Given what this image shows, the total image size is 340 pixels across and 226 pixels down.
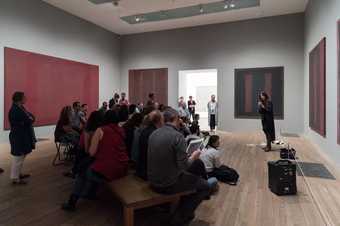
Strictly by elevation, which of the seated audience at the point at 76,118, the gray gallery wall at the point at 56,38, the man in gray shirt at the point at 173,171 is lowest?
the man in gray shirt at the point at 173,171

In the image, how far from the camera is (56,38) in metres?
9.06

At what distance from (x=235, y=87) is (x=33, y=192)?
29.2 ft

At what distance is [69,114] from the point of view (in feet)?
16.6

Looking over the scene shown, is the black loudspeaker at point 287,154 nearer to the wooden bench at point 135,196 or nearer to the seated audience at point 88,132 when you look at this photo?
the wooden bench at point 135,196

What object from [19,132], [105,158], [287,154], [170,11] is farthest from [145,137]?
[170,11]

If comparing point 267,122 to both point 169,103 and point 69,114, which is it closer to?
point 69,114

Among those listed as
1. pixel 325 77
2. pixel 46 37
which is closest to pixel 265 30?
pixel 325 77

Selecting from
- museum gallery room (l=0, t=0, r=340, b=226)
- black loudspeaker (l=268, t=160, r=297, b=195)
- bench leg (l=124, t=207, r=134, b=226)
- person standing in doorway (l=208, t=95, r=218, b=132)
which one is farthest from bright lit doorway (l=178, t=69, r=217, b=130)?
bench leg (l=124, t=207, r=134, b=226)

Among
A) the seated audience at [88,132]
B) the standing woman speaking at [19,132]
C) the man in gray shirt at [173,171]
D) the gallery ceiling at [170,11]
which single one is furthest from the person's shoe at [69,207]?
the gallery ceiling at [170,11]

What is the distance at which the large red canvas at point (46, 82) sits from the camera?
755 cm

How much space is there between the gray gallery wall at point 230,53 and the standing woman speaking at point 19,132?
842 centimetres

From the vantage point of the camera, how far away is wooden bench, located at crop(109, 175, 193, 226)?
241 centimetres

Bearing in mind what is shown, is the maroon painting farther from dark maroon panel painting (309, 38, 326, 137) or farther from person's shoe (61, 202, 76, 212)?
person's shoe (61, 202, 76, 212)

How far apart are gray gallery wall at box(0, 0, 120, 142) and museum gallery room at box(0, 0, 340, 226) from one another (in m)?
0.05
